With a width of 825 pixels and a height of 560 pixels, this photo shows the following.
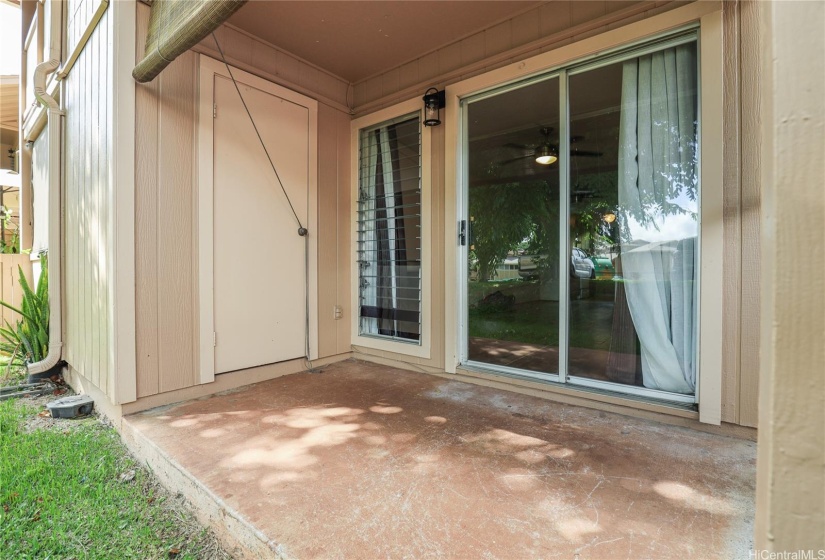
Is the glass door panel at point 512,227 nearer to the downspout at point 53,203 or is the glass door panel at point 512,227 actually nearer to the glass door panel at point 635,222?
the glass door panel at point 635,222

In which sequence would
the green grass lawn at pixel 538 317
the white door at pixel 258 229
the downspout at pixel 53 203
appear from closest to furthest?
1. the green grass lawn at pixel 538 317
2. the white door at pixel 258 229
3. the downspout at pixel 53 203

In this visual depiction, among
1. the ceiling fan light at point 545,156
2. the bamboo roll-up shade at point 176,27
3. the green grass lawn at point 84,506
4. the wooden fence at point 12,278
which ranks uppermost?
the bamboo roll-up shade at point 176,27

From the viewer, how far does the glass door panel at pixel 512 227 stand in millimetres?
2727

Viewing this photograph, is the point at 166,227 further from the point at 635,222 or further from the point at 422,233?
the point at 635,222

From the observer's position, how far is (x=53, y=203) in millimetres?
3062

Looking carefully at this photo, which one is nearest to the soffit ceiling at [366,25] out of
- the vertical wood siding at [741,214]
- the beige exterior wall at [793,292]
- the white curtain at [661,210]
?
the white curtain at [661,210]

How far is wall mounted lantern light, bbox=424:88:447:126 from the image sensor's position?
3.01 meters

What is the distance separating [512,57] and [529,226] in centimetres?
120

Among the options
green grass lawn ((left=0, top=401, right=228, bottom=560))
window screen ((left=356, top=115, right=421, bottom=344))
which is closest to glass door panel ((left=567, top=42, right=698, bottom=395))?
window screen ((left=356, top=115, right=421, bottom=344))

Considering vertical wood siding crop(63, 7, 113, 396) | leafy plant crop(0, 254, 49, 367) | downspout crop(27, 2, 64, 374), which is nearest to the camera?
vertical wood siding crop(63, 7, 113, 396)

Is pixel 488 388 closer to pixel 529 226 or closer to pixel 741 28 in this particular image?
pixel 529 226

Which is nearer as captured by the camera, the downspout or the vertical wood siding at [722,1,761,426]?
the vertical wood siding at [722,1,761,426]

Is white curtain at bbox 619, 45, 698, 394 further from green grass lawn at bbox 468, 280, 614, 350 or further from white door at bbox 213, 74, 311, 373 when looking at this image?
white door at bbox 213, 74, 311, 373

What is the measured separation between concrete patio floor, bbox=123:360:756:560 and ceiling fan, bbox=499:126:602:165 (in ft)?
5.32
